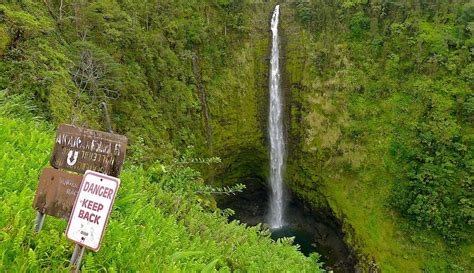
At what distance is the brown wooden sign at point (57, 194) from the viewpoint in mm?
2873

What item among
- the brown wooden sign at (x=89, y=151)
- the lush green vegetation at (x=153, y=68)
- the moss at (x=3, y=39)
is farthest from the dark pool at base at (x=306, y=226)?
the brown wooden sign at (x=89, y=151)

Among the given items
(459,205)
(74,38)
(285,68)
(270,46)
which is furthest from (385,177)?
(74,38)

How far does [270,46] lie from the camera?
2852 centimetres

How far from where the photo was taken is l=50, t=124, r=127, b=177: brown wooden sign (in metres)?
3.01

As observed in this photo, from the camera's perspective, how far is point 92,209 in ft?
8.58

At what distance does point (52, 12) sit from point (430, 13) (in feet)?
75.9

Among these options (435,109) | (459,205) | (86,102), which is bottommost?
(459,205)

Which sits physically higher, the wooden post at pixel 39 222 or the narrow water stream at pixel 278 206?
the wooden post at pixel 39 222

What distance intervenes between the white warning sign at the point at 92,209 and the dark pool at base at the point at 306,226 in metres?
19.6

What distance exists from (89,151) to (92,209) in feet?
1.98

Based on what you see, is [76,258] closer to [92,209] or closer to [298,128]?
[92,209]

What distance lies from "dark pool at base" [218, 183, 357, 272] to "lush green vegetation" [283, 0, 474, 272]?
1043mm

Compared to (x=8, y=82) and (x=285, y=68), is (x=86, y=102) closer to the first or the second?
(x=8, y=82)

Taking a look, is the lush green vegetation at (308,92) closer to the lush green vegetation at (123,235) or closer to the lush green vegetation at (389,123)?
the lush green vegetation at (389,123)
